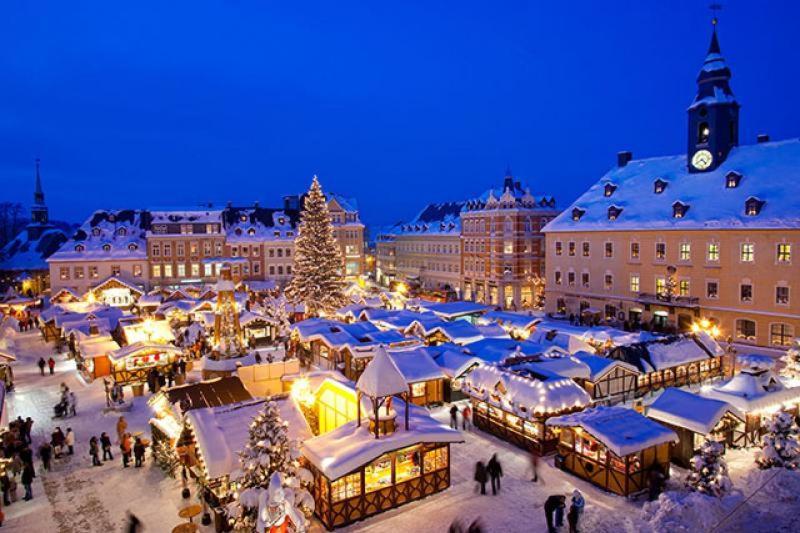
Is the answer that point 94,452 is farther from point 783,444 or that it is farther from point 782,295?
point 782,295

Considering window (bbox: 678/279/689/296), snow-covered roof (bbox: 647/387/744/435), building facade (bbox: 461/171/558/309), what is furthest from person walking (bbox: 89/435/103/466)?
building facade (bbox: 461/171/558/309)

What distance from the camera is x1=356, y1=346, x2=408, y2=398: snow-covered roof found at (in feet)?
47.5

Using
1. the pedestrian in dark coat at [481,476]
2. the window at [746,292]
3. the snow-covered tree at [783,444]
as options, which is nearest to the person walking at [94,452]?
the pedestrian in dark coat at [481,476]

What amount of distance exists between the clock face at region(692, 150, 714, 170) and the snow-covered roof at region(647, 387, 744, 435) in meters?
26.5

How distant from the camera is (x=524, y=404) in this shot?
18.5 metres

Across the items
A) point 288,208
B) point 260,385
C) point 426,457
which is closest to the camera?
point 426,457

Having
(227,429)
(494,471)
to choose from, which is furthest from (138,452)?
(494,471)

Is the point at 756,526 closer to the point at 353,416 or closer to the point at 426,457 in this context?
the point at 426,457

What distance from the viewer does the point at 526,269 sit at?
52875 millimetres

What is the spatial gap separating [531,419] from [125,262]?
48481 millimetres

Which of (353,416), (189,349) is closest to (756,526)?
(353,416)

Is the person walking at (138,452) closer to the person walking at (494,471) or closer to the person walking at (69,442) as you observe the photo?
the person walking at (69,442)

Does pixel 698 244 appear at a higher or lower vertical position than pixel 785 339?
higher

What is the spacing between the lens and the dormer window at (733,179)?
3581cm
